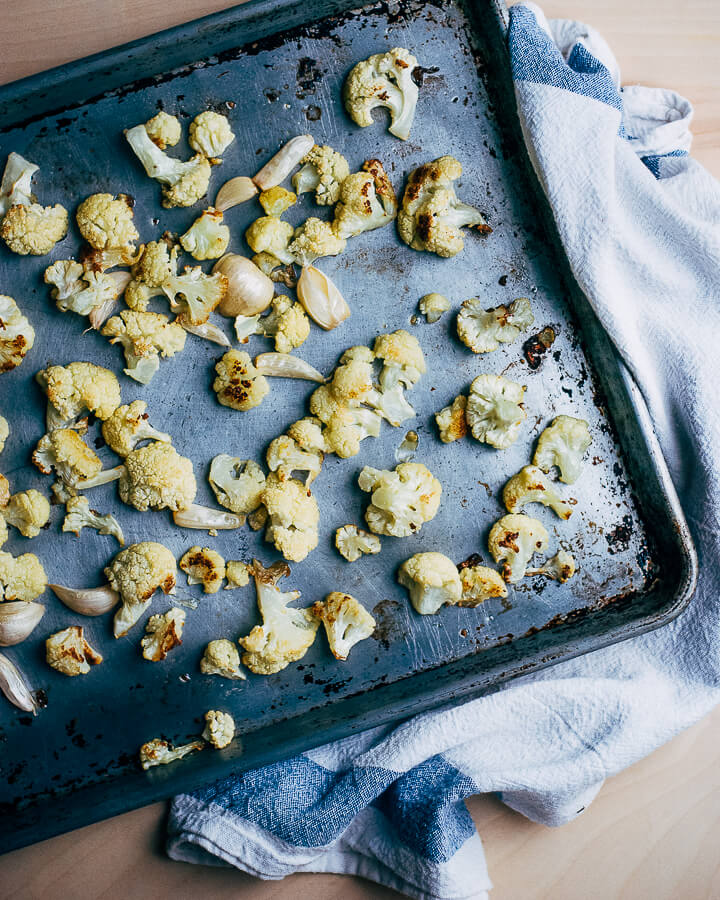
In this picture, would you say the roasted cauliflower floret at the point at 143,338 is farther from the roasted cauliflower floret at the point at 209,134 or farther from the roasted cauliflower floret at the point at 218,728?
the roasted cauliflower floret at the point at 218,728

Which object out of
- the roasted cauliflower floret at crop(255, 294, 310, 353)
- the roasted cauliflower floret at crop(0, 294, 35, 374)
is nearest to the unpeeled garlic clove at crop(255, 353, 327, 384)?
the roasted cauliflower floret at crop(255, 294, 310, 353)

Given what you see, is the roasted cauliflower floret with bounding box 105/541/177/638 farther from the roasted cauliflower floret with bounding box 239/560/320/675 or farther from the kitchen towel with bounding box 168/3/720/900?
the kitchen towel with bounding box 168/3/720/900

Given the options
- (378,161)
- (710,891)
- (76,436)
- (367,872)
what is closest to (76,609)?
(76,436)

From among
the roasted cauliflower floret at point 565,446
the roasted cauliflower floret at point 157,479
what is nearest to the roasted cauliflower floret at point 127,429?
the roasted cauliflower floret at point 157,479

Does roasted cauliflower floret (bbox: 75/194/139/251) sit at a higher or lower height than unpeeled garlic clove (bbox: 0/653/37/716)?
higher

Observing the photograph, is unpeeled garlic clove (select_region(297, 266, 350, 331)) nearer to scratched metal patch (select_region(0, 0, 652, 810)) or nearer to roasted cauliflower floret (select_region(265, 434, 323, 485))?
scratched metal patch (select_region(0, 0, 652, 810))

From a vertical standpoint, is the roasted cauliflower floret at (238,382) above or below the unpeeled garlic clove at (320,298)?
below

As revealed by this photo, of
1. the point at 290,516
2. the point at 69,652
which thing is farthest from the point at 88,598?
the point at 290,516
